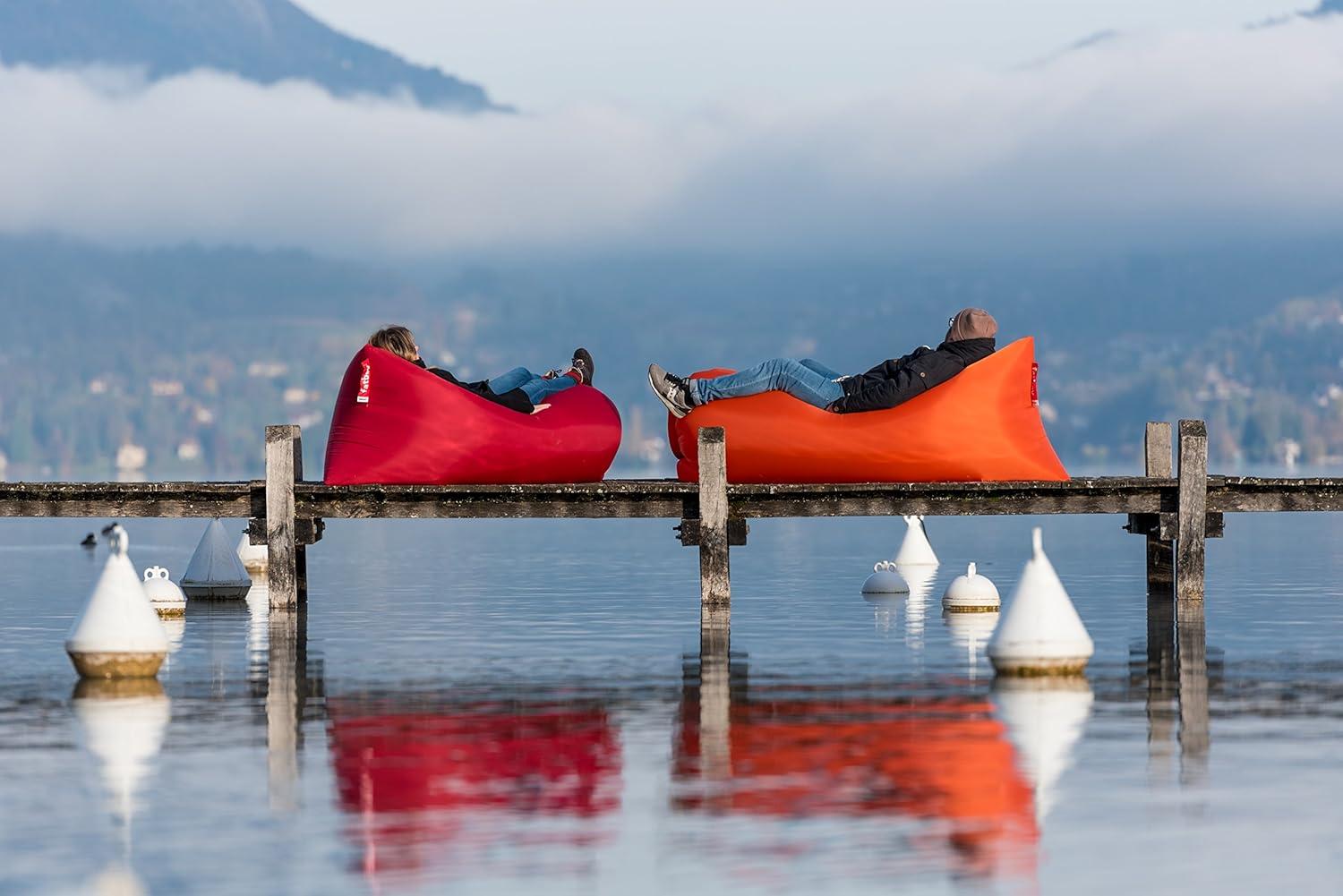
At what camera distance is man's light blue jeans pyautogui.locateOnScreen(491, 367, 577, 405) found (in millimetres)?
19547

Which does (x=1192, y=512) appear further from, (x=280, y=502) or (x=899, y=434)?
(x=280, y=502)

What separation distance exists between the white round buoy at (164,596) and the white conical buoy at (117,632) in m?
6.29

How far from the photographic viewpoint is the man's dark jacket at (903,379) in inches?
740

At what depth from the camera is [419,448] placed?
18844 millimetres

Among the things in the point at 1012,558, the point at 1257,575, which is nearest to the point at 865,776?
the point at 1257,575

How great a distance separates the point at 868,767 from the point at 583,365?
10.6 meters

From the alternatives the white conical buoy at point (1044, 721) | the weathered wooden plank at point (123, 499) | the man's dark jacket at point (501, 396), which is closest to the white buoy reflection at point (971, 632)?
the white conical buoy at point (1044, 721)

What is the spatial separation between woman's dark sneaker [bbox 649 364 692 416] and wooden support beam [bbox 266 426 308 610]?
326 cm

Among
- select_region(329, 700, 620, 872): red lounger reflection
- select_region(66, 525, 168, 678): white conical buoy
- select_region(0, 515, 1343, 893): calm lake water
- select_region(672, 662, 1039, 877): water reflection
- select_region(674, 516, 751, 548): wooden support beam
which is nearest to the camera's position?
select_region(0, 515, 1343, 893): calm lake water

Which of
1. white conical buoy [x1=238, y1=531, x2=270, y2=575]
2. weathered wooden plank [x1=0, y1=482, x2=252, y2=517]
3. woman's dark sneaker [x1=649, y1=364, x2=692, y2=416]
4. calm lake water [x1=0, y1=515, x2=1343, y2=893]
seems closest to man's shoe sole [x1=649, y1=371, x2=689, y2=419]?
woman's dark sneaker [x1=649, y1=364, x2=692, y2=416]

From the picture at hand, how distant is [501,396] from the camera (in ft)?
63.5

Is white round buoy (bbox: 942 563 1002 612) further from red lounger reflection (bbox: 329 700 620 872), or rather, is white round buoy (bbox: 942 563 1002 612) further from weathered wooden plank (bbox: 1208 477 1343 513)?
red lounger reflection (bbox: 329 700 620 872)

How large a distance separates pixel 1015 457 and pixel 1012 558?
709 inches

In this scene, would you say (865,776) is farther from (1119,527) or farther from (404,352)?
(1119,527)
